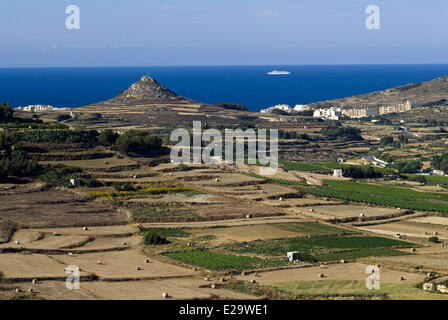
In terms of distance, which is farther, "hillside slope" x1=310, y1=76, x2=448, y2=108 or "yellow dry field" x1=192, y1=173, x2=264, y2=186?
"hillside slope" x1=310, y1=76, x2=448, y2=108

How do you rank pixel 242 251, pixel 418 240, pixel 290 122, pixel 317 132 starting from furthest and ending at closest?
pixel 290 122 < pixel 317 132 < pixel 418 240 < pixel 242 251

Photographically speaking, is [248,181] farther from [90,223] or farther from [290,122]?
[290,122]

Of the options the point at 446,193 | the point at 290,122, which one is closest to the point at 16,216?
the point at 446,193

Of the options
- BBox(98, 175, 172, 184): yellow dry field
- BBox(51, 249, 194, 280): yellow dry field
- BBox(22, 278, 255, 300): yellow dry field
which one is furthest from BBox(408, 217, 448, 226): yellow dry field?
BBox(22, 278, 255, 300): yellow dry field

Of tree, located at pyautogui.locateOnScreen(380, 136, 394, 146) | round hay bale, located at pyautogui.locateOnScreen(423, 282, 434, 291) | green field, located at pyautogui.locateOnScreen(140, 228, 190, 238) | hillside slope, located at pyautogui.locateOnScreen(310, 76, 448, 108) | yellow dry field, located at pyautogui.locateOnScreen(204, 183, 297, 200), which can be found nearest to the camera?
round hay bale, located at pyautogui.locateOnScreen(423, 282, 434, 291)

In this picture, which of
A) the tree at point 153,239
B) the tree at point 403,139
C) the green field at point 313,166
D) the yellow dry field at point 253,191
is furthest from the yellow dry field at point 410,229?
the tree at point 403,139

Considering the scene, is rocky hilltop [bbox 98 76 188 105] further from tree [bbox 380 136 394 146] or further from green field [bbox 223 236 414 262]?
green field [bbox 223 236 414 262]

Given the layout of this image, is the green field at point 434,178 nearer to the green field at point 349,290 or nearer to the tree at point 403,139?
the tree at point 403,139
